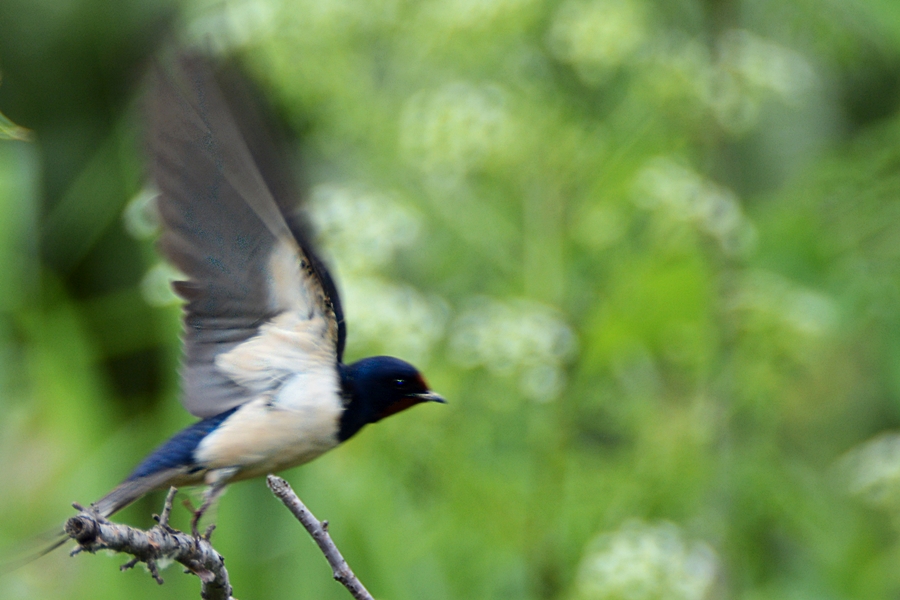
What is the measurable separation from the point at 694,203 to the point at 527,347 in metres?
0.37

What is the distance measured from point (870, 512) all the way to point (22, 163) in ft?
7.02

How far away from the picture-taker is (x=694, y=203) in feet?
5.43

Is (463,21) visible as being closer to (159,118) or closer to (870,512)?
(159,118)

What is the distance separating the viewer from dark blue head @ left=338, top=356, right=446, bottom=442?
911mm

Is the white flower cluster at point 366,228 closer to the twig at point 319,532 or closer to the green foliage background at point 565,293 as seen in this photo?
the green foliage background at point 565,293

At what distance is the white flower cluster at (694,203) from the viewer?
165 cm

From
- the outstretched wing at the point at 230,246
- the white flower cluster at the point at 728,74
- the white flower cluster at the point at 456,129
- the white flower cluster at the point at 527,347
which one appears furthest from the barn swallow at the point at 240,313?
the white flower cluster at the point at 728,74

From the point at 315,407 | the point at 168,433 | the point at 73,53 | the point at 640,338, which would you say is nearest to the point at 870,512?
the point at 640,338

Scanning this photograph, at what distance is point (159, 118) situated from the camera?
854mm

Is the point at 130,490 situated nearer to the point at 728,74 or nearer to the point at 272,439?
the point at 272,439

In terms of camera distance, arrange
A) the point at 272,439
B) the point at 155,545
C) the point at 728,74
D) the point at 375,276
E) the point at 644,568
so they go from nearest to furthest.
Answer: the point at 155,545
the point at 272,439
the point at 644,568
the point at 728,74
the point at 375,276

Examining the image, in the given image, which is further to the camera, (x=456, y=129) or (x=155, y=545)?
(x=456, y=129)

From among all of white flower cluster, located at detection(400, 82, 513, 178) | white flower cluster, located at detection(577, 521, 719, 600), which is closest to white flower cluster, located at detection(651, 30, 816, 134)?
white flower cluster, located at detection(400, 82, 513, 178)

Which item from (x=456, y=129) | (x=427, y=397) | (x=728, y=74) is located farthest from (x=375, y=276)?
(x=427, y=397)
